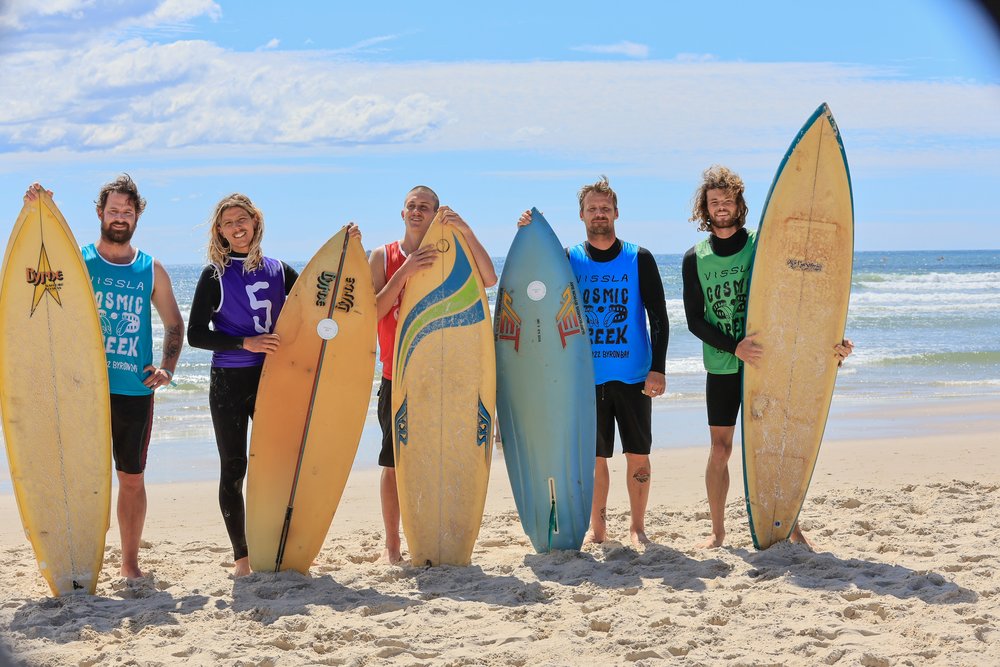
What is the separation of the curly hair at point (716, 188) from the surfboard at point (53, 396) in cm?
250

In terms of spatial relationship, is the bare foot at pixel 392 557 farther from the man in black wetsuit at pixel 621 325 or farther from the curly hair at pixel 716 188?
the curly hair at pixel 716 188

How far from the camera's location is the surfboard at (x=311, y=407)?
3969 mm

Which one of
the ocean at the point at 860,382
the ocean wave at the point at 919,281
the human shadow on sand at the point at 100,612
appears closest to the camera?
the human shadow on sand at the point at 100,612

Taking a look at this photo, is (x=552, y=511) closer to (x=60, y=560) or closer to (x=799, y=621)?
(x=799, y=621)

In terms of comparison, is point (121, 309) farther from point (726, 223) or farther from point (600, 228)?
point (726, 223)

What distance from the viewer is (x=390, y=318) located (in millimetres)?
4234

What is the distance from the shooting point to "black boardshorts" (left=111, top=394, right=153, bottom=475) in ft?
12.4

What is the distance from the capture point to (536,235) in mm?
4406

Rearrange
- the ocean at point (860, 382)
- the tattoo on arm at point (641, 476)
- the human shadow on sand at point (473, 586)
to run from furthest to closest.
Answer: the ocean at point (860, 382), the tattoo on arm at point (641, 476), the human shadow on sand at point (473, 586)

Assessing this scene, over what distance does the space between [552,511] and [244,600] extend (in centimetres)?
134

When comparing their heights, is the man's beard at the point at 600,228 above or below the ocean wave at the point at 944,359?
above

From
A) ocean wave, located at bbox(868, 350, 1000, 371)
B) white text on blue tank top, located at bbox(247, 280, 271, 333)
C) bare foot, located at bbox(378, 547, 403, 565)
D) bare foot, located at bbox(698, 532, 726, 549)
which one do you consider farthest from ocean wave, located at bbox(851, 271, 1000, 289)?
white text on blue tank top, located at bbox(247, 280, 271, 333)

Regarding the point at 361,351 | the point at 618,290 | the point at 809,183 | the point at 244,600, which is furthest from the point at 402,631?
the point at 809,183

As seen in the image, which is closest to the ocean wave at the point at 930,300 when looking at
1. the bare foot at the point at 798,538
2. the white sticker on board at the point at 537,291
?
the bare foot at the point at 798,538
